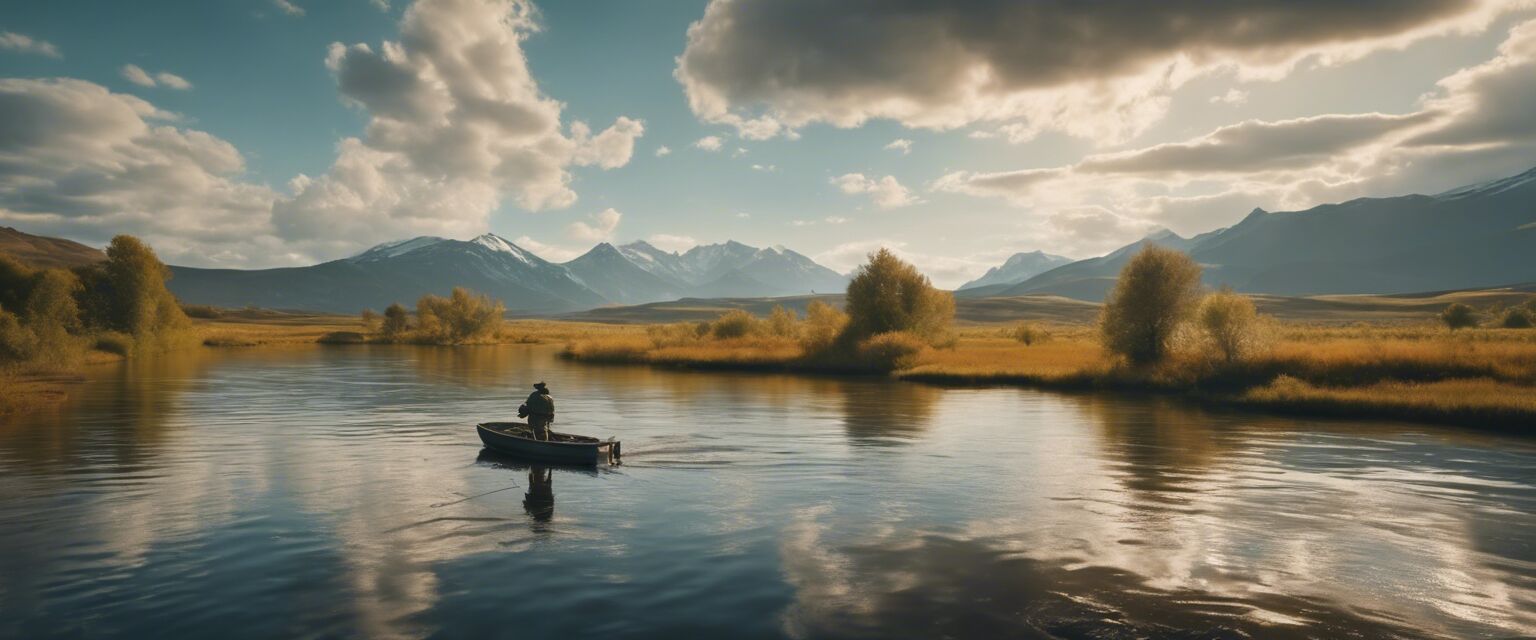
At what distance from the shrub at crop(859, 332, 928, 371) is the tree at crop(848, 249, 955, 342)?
12.4ft

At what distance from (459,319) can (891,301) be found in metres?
105

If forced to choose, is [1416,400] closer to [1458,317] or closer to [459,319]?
[1458,317]

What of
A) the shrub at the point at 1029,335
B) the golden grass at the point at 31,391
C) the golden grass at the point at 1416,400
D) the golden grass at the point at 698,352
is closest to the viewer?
the golden grass at the point at 1416,400

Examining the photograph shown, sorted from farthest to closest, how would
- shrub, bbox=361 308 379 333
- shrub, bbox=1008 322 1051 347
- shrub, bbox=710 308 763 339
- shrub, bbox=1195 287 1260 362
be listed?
shrub, bbox=361 308 379 333, shrub, bbox=710 308 763 339, shrub, bbox=1008 322 1051 347, shrub, bbox=1195 287 1260 362

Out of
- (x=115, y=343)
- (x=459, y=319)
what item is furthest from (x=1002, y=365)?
(x=459, y=319)

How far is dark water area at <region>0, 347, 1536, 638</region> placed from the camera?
46.6 feet

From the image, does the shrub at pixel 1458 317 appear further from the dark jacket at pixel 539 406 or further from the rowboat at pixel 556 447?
the dark jacket at pixel 539 406

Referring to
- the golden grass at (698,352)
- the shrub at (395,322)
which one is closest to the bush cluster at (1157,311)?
the golden grass at (698,352)

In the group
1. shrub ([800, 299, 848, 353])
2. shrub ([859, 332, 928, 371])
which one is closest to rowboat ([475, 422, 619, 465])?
shrub ([859, 332, 928, 371])

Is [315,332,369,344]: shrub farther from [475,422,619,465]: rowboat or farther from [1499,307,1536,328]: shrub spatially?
[1499,307,1536,328]: shrub

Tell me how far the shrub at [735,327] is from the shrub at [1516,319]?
98.5 meters

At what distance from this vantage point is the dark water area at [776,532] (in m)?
14.2

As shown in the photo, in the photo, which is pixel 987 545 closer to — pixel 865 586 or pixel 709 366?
pixel 865 586

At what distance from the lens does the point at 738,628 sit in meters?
13.6
